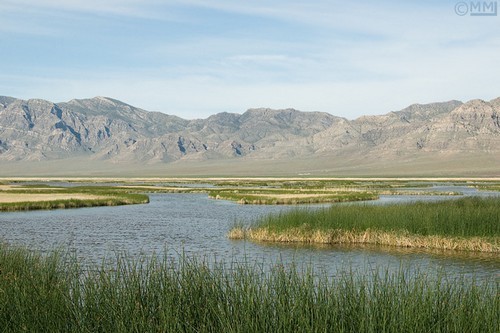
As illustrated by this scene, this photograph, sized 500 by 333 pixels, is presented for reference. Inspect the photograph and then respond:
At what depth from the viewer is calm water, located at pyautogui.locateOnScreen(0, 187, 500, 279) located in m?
25.4

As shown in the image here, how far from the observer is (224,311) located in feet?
37.9

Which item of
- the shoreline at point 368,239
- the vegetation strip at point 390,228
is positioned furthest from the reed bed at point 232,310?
the vegetation strip at point 390,228

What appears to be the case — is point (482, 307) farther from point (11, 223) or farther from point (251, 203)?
point (251, 203)

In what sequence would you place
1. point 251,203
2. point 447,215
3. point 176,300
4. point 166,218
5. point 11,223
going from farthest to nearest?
point 251,203
point 166,218
point 11,223
point 447,215
point 176,300

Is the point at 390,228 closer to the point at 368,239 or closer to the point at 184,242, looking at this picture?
the point at 368,239

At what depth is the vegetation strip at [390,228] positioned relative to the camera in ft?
96.9

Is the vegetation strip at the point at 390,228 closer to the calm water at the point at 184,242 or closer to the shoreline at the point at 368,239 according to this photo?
the shoreline at the point at 368,239

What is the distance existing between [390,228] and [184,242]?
11531mm

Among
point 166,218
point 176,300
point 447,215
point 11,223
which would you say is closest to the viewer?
point 176,300

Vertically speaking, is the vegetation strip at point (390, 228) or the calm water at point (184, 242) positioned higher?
the vegetation strip at point (390, 228)

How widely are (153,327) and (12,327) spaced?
2.82 metres

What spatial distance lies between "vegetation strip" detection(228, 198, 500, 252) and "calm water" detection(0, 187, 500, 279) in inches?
44.3

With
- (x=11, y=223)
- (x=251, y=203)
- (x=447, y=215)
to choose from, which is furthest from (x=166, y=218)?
(x=447, y=215)

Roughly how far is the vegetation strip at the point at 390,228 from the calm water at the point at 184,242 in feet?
3.69
